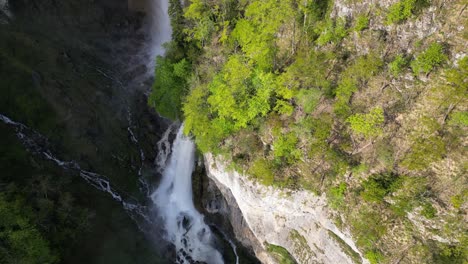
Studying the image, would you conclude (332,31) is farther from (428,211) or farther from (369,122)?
(428,211)

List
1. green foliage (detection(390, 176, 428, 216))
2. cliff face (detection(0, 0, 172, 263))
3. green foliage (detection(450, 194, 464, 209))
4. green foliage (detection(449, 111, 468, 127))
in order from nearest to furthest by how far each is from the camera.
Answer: green foliage (detection(450, 194, 464, 209))
green foliage (detection(449, 111, 468, 127))
green foliage (detection(390, 176, 428, 216))
cliff face (detection(0, 0, 172, 263))

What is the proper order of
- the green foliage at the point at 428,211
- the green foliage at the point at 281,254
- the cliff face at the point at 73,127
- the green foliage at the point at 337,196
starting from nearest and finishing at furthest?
the green foliage at the point at 428,211 → the green foliage at the point at 337,196 → the green foliage at the point at 281,254 → the cliff face at the point at 73,127

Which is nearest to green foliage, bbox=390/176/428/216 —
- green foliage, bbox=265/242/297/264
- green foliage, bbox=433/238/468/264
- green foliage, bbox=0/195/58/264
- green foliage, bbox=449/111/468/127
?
green foliage, bbox=433/238/468/264

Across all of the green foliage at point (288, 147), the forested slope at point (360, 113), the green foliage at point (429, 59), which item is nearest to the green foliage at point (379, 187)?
the forested slope at point (360, 113)

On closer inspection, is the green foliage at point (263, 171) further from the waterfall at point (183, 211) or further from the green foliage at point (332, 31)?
the waterfall at point (183, 211)

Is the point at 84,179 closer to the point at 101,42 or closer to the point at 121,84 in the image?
the point at 121,84

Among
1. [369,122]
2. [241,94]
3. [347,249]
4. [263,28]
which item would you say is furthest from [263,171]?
[263,28]

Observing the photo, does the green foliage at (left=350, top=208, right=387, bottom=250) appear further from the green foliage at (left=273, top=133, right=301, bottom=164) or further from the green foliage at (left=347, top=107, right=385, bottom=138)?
the green foliage at (left=273, top=133, right=301, bottom=164)
